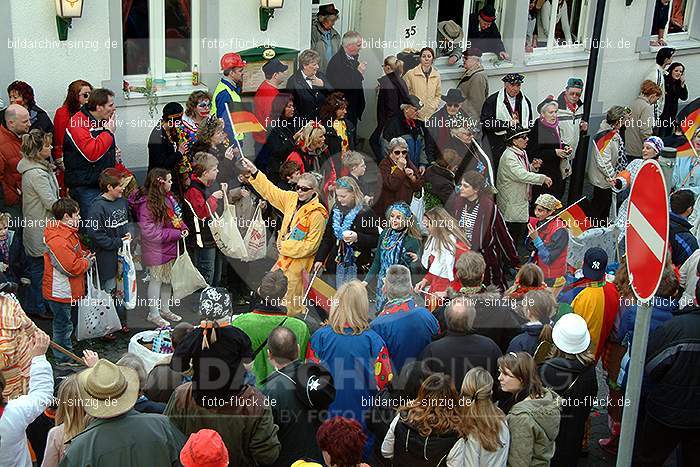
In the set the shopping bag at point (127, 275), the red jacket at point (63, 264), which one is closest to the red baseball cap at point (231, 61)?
the shopping bag at point (127, 275)

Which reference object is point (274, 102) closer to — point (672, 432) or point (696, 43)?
point (672, 432)

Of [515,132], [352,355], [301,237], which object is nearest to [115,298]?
[301,237]

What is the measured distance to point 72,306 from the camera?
926 centimetres

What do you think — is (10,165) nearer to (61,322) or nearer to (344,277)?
(61,322)

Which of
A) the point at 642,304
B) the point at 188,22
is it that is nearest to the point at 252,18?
the point at 188,22

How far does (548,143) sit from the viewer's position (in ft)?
41.1

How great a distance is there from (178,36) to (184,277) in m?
3.71

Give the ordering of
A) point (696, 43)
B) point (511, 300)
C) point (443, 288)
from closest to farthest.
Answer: point (511, 300)
point (443, 288)
point (696, 43)

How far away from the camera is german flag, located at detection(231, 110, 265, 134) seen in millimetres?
11711

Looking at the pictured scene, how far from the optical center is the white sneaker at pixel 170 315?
1009 centimetres

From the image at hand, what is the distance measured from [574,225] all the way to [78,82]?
5.11 m

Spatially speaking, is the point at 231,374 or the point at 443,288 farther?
the point at 443,288

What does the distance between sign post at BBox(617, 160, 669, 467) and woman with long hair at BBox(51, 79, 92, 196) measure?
6.43 meters

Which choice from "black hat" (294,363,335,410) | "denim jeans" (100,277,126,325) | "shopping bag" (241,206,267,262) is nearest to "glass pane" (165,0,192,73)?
"shopping bag" (241,206,267,262)
